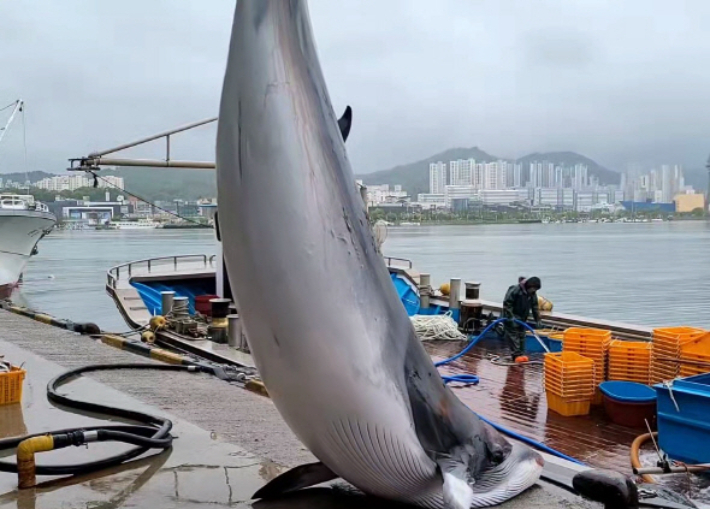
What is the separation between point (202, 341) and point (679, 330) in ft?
24.2

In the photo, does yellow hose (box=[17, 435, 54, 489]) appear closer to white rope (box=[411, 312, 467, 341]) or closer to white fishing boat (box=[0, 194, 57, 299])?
white rope (box=[411, 312, 467, 341])

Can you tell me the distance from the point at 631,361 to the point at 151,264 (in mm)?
18852

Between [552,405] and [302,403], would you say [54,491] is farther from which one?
[552,405]

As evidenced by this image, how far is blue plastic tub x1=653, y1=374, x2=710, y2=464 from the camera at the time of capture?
264 inches

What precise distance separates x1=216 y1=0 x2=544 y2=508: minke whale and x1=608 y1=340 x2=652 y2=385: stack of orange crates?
21.1 ft

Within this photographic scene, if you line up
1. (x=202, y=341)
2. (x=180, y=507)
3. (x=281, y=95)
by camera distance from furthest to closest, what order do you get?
(x=202, y=341), (x=180, y=507), (x=281, y=95)

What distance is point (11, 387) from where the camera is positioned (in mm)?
6359

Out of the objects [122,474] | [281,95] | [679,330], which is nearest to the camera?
[281,95]

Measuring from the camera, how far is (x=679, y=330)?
9.00 m

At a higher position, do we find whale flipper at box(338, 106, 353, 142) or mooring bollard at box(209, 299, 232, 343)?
whale flipper at box(338, 106, 353, 142)

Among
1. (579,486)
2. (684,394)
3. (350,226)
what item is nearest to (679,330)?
(684,394)

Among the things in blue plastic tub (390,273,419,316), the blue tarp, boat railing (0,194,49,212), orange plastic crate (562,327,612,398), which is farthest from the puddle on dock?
boat railing (0,194,49,212)

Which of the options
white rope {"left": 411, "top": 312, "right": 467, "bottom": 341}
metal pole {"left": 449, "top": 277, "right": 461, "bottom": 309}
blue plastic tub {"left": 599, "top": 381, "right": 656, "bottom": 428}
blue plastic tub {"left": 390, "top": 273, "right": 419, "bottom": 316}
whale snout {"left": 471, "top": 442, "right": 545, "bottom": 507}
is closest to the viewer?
whale snout {"left": 471, "top": 442, "right": 545, "bottom": 507}

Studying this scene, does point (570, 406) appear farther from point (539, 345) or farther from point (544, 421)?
point (539, 345)
